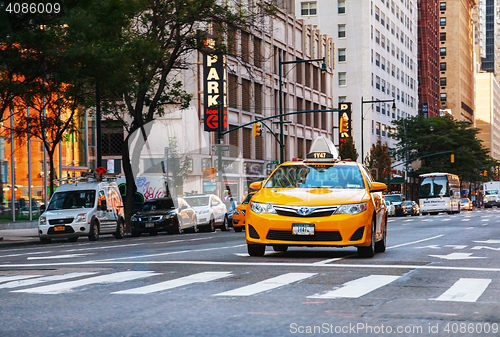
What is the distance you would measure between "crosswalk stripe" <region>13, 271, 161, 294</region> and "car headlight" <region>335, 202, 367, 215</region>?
3617mm

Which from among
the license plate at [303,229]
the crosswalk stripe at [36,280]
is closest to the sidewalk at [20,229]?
the license plate at [303,229]

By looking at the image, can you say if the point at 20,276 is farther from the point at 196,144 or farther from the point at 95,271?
the point at 196,144

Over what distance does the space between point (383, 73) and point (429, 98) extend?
32.5 meters

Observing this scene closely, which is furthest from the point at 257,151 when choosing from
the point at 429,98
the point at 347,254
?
the point at 429,98

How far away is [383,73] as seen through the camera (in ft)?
322

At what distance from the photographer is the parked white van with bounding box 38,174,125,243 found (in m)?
26.0

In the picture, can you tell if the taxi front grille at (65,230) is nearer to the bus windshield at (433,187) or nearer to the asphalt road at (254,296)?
the asphalt road at (254,296)

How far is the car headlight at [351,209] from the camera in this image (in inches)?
525

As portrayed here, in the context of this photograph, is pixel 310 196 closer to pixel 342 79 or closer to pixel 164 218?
pixel 164 218

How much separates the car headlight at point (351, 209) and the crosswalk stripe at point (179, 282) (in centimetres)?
287

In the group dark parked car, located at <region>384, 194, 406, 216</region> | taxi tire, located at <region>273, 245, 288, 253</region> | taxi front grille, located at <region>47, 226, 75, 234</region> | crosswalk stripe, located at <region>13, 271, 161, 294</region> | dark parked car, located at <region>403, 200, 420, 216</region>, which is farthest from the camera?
dark parked car, located at <region>403, 200, 420, 216</region>

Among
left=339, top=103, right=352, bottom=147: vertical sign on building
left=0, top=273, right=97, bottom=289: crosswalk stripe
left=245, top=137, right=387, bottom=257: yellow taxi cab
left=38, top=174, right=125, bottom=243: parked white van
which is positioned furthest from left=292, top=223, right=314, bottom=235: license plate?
left=339, top=103, right=352, bottom=147: vertical sign on building

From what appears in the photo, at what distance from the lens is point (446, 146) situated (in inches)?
3575

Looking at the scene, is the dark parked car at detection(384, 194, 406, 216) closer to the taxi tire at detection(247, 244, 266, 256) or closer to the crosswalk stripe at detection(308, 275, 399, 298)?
the taxi tire at detection(247, 244, 266, 256)
